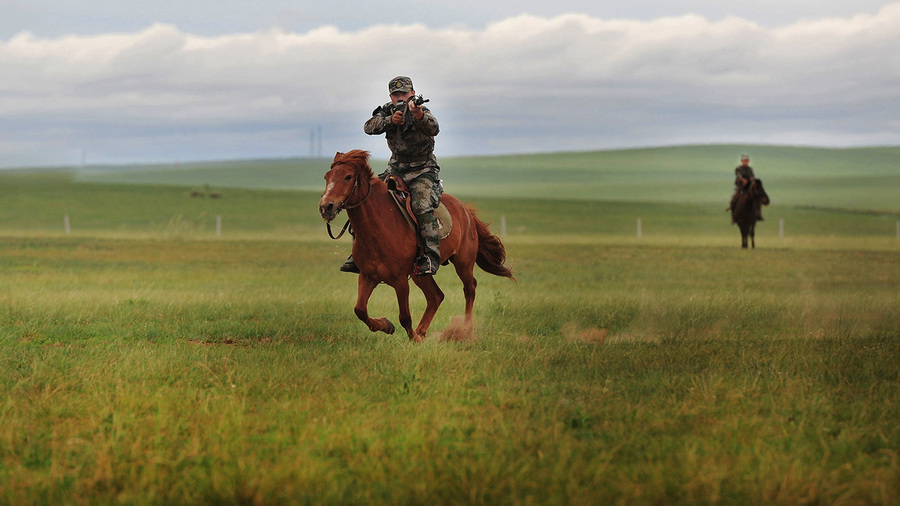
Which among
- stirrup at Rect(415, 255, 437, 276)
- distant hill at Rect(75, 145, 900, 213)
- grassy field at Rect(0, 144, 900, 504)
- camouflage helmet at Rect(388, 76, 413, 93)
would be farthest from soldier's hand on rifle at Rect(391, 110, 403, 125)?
distant hill at Rect(75, 145, 900, 213)

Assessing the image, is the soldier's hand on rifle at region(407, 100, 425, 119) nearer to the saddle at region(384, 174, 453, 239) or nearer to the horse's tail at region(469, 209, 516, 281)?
the saddle at region(384, 174, 453, 239)

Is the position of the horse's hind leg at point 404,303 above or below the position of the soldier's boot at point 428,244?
below

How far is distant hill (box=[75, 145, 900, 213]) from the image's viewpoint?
11212 cm

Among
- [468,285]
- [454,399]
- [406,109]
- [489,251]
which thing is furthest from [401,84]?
[454,399]

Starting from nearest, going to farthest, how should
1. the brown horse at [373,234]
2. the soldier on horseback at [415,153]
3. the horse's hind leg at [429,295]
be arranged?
the brown horse at [373,234]
the soldier on horseback at [415,153]
the horse's hind leg at [429,295]

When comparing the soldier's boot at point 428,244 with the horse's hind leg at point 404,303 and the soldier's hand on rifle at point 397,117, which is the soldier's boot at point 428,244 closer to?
the horse's hind leg at point 404,303

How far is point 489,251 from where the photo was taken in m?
12.5

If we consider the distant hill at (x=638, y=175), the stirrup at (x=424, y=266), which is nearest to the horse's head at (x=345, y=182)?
the stirrup at (x=424, y=266)

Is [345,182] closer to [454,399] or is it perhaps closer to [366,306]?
[366,306]

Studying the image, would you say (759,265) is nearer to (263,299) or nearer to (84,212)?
(263,299)

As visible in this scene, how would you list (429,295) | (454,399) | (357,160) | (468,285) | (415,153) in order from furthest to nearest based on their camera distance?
1. (468,285)
2. (429,295)
3. (415,153)
4. (357,160)
5. (454,399)

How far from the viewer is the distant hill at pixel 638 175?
112m

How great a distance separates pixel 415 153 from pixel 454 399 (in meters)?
3.98

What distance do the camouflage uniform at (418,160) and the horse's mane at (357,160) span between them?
0.50 m
